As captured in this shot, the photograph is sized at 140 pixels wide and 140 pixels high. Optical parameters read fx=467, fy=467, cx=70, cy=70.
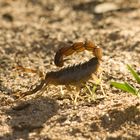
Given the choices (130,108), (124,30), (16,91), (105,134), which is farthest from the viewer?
(124,30)

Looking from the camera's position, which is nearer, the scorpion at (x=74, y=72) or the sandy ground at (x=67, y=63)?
the sandy ground at (x=67, y=63)

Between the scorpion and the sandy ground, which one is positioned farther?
the scorpion

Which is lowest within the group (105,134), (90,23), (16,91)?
(105,134)

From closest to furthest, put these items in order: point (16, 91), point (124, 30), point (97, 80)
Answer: point (97, 80) → point (16, 91) → point (124, 30)

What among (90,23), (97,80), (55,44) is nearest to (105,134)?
(97,80)

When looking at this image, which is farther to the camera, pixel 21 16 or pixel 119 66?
pixel 21 16

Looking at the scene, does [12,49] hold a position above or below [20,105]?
above

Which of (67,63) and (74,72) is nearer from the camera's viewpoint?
(74,72)

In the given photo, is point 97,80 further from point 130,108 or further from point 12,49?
point 12,49
